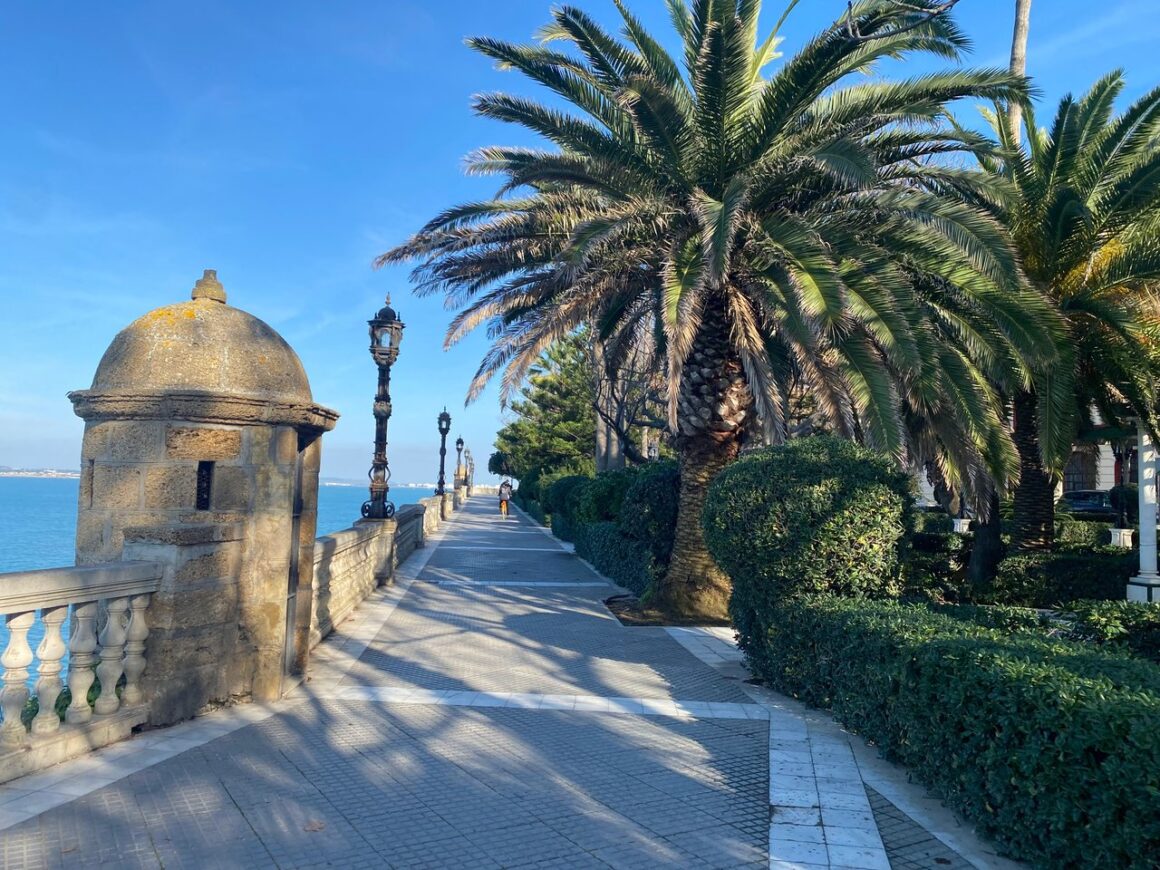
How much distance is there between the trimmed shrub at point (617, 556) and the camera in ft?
41.4

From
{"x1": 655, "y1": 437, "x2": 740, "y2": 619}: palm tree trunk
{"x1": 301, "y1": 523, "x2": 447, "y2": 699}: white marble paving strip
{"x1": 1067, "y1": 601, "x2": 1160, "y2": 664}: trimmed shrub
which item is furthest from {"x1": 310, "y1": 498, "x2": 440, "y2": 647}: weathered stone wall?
{"x1": 1067, "y1": 601, "x2": 1160, "y2": 664}: trimmed shrub

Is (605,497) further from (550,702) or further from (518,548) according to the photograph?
(550,702)

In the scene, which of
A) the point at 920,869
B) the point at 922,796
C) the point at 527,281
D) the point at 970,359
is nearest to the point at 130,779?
the point at 920,869

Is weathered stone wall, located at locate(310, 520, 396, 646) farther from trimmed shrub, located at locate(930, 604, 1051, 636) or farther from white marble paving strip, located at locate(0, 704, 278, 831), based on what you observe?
trimmed shrub, located at locate(930, 604, 1051, 636)

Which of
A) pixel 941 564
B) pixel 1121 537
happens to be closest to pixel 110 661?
pixel 941 564

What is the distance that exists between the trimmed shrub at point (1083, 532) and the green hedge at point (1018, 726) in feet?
54.5

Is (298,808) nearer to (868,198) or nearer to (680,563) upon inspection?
(680,563)

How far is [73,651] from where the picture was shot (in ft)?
15.5

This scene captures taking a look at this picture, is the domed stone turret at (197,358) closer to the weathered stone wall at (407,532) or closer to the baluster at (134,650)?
the baluster at (134,650)

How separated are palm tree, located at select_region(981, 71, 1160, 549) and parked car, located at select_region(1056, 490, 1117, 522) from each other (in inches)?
621

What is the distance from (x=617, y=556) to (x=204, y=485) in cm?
947

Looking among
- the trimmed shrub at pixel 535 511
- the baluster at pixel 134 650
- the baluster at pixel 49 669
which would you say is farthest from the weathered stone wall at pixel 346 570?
the trimmed shrub at pixel 535 511

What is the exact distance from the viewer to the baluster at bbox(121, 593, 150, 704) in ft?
16.8

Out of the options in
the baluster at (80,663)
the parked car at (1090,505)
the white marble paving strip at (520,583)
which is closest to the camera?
the baluster at (80,663)
